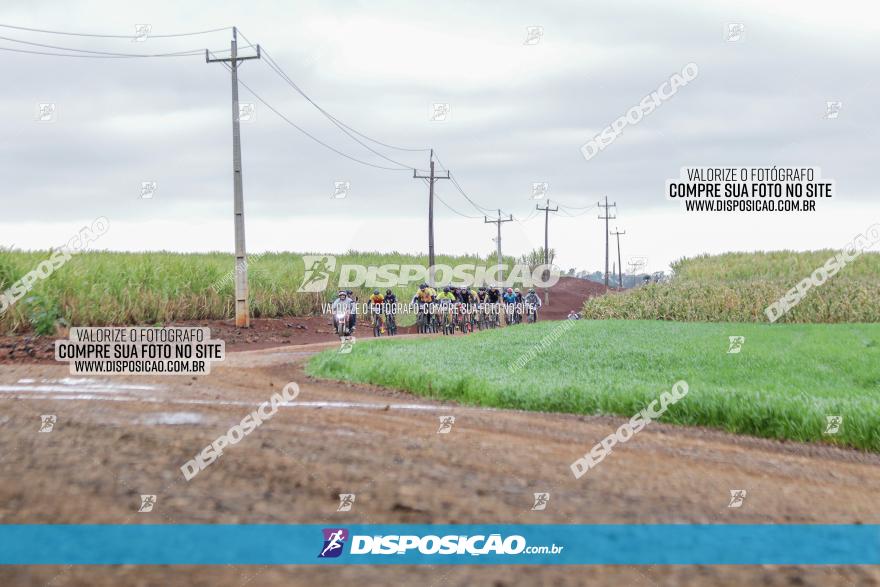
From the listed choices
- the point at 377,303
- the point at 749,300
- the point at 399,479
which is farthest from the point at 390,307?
the point at 399,479

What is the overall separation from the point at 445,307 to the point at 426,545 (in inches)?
1018

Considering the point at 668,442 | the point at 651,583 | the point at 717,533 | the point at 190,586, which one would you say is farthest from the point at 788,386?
the point at 190,586

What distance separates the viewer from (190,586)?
4371 millimetres

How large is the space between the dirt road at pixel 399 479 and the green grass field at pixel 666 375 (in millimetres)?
729

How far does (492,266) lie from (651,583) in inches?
2839

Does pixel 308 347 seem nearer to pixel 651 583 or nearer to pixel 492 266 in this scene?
pixel 651 583

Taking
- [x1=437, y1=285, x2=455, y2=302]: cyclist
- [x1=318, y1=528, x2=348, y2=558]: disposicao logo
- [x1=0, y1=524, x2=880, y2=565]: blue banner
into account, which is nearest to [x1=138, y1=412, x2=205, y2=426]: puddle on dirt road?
[x1=0, y1=524, x2=880, y2=565]: blue banner

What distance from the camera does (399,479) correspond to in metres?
6.18

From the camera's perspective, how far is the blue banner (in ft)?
15.6

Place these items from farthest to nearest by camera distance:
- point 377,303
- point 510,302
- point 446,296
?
point 510,302 → point 446,296 → point 377,303

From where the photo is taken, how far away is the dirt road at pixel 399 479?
181 inches

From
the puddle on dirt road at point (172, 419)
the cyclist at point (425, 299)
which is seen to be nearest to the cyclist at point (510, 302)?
the cyclist at point (425, 299)

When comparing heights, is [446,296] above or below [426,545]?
above

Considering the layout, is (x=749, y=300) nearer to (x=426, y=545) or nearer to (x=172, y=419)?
(x=172, y=419)
